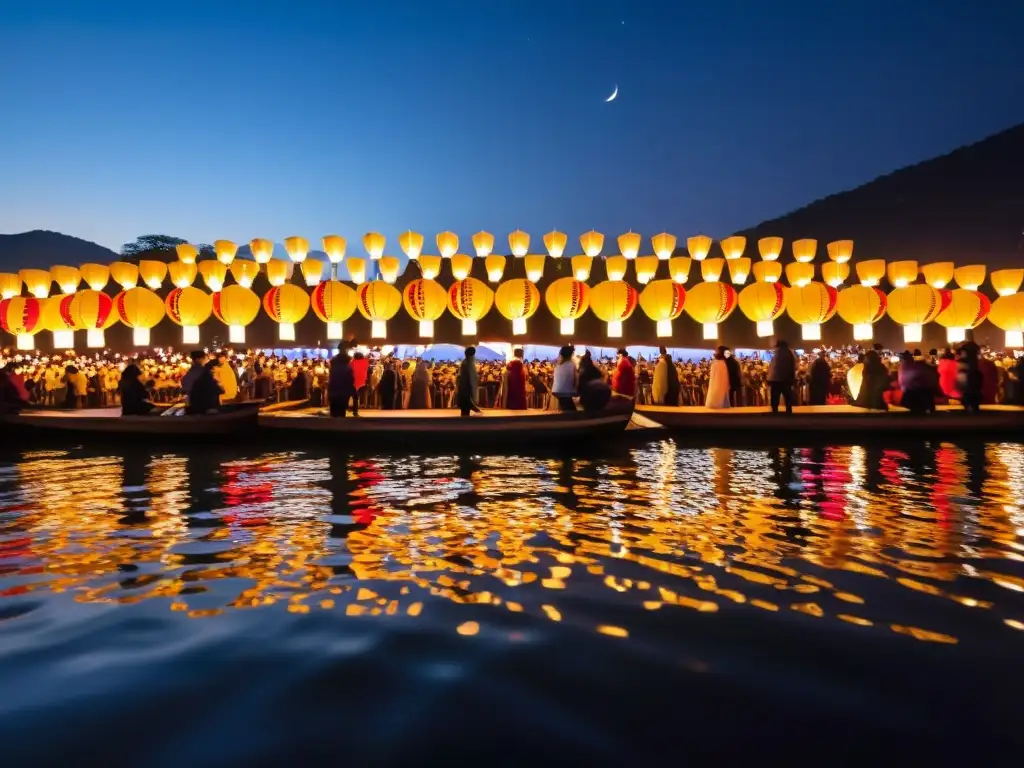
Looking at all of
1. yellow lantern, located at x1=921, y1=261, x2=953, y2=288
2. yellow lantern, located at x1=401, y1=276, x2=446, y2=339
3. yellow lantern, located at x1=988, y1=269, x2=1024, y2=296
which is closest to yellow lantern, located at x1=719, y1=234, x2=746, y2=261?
yellow lantern, located at x1=921, y1=261, x2=953, y2=288

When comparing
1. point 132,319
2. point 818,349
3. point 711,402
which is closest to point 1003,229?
point 818,349

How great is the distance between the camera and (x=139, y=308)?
20.4m

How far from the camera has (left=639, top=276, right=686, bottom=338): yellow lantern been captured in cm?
1844

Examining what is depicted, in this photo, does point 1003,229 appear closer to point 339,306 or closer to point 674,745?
point 339,306

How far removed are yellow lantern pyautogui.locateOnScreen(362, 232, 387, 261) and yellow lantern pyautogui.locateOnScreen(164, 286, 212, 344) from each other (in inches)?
184

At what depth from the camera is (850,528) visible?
5.40 meters

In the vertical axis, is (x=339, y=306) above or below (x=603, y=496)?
above

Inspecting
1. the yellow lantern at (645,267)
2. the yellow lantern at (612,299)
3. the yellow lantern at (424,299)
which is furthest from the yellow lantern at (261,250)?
the yellow lantern at (612,299)

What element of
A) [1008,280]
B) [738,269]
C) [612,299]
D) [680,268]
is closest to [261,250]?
[612,299]

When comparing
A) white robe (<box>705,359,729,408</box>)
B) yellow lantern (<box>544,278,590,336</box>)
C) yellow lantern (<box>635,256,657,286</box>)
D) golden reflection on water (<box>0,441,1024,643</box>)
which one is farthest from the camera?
yellow lantern (<box>635,256,657,286</box>)

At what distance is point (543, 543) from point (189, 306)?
18.3 meters

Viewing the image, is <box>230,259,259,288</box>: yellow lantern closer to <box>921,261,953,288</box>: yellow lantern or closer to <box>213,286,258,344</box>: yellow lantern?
<box>213,286,258,344</box>: yellow lantern

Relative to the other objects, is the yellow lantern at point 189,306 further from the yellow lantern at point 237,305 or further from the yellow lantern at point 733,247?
the yellow lantern at point 733,247

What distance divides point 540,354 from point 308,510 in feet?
69.3
